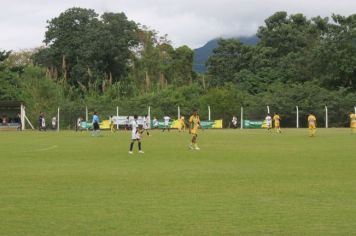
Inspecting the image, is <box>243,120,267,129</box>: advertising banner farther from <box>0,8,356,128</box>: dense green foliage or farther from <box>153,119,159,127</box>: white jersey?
<box>153,119,159,127</box>: white jersey

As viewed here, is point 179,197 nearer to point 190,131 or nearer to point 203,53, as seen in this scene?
point 190,131

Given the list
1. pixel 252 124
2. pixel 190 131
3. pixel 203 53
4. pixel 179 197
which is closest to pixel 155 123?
pixel 252 124

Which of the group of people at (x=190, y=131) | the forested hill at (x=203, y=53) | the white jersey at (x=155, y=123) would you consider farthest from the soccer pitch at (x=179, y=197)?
the forested hill at (x=203, y=53)

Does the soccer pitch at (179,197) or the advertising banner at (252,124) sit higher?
the advertising banner at (252,124)

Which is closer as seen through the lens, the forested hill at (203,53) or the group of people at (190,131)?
the group of people at (190,131)

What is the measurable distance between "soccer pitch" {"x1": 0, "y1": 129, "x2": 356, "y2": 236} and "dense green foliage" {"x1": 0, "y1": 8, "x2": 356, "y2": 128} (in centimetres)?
4451

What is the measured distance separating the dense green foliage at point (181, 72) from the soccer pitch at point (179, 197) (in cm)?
4451

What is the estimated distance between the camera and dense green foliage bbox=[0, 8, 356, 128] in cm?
6550

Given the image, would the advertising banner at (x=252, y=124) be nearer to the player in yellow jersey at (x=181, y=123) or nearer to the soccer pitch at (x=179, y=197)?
the player in yellow jersey at (x=181, y=123)

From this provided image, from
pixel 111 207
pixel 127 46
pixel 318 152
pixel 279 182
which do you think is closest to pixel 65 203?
pixel 111 207

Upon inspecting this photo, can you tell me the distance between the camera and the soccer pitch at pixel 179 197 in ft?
30.5

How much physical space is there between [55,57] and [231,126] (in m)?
29.0

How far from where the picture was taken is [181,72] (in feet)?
273

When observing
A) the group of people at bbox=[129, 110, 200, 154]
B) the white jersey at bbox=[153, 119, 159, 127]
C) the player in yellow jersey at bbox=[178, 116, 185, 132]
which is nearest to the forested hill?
the white jersey at bbox=[153, 119, 159, 127]
